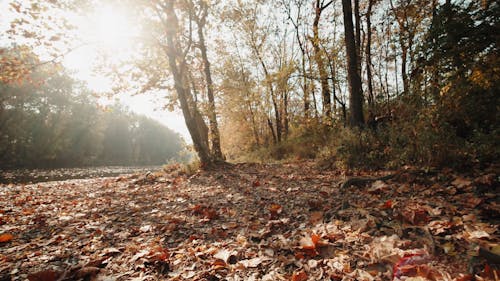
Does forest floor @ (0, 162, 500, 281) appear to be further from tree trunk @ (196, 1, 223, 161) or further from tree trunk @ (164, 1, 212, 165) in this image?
tree trunk @ (196, 1, 223, 161)

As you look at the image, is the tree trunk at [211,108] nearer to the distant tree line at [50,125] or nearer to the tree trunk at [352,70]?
the tree trunk at [352,70]

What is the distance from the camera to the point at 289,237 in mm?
2305

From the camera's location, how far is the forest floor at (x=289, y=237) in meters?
1.60

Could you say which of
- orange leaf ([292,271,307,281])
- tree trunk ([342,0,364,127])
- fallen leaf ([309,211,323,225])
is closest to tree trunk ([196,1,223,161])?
tree trunk ([342,0,364,127])

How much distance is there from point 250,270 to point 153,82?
10.0 m

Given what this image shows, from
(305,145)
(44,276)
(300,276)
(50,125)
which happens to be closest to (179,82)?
(305,145)

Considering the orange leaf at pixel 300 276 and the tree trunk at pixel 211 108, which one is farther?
the tree trunk at pixel 211 108

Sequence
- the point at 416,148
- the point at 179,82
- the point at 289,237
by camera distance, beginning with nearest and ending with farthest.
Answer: the point at 289,237, the point at 416,148, the point at 179,82

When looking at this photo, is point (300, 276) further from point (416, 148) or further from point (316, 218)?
point (416, 148)

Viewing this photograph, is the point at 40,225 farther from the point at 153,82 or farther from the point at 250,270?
the point at 153,82

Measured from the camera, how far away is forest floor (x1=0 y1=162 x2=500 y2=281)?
1.60m

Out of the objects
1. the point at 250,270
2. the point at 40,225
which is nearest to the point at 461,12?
the point at 250,270

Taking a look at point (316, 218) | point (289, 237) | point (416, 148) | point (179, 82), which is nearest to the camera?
point (289, 237)

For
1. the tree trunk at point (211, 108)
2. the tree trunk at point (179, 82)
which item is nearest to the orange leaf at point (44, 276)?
the tree trunk at point (179, 82)
